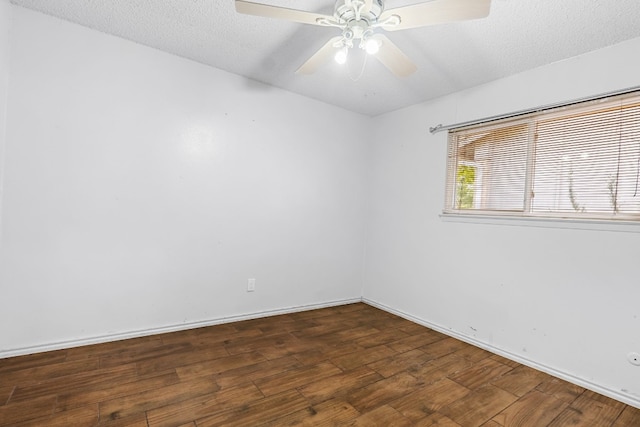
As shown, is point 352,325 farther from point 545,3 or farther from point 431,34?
point 545,3

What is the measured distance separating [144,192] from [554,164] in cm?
320

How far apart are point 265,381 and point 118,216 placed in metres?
1.66

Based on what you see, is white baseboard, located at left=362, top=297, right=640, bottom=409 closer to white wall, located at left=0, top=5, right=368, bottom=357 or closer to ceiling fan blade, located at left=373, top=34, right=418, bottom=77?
white wall, located at left=0, top=5, right=368, bottom=357

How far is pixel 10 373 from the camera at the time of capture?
190 centimetres

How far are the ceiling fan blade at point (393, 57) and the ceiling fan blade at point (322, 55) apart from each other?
24 cm

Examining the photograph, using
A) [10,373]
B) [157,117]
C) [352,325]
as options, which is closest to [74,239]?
[10,373]

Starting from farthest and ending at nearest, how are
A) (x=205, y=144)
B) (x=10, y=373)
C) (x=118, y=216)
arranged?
(x=205, y=144)
(x=118, y=216)
(x=10, y=373)

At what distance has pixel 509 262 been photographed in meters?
2.53

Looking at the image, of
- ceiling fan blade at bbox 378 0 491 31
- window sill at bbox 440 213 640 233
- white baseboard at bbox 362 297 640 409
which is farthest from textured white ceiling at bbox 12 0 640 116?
white baseboard at bbox 362 297 640 409

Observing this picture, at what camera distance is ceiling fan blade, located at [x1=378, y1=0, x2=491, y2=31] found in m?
1.33

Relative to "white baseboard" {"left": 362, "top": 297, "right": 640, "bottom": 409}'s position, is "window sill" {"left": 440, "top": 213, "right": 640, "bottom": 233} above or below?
above

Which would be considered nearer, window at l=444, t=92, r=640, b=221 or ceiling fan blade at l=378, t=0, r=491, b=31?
ceiling fan blade at l=378, t=0, r=491, b=31

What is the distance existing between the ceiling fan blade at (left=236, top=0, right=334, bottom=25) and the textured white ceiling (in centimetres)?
33

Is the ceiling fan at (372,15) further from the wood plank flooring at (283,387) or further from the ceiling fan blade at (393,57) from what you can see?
the wood plank flooring at (283,387)
